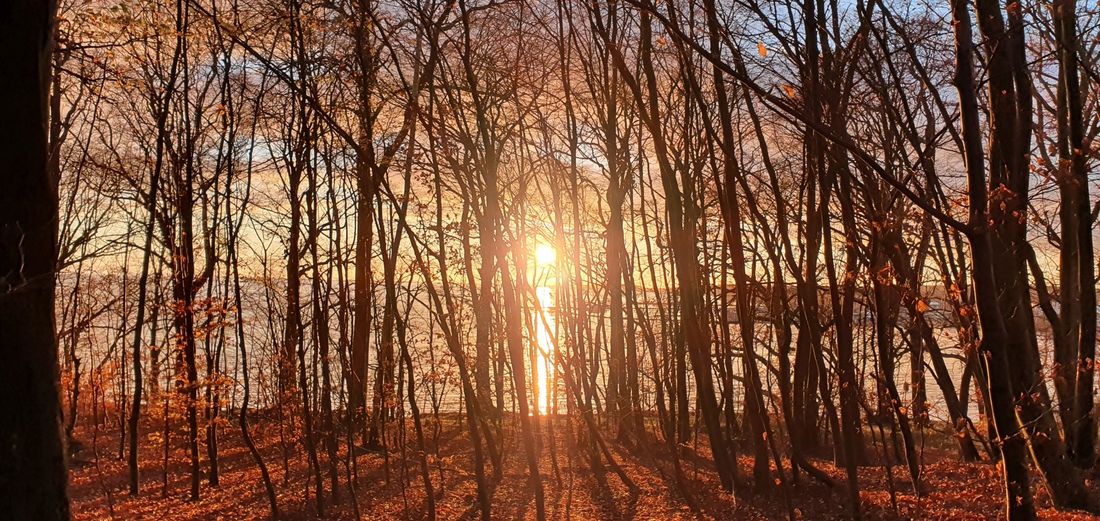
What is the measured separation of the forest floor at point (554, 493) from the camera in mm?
7473

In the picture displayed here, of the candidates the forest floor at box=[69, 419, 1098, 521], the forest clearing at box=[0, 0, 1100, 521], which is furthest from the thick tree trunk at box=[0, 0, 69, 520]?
the forest floor at box=[69, 419, 1098, 521]

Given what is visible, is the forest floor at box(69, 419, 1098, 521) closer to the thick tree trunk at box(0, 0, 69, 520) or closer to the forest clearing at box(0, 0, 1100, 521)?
the forest clearing at box(0, 0, 1100, 521)

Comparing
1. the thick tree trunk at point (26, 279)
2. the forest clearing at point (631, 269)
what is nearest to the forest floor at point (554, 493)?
the forest clearing at point (631, 269)

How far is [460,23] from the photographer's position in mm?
9578

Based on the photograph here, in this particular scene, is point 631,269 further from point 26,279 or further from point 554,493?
point 26,279

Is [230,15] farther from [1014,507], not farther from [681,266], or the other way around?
[1014,507]

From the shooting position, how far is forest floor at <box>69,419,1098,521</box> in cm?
747

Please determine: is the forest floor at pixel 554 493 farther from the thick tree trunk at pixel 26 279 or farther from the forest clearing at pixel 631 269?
the thick tree trunk at pixel 26 279

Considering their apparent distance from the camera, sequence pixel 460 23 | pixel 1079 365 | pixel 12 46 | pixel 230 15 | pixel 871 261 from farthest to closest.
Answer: pixel 460 23 → pixel 230 15 → pixel 1079 365 → pixel 871 261 → pixel 12 46

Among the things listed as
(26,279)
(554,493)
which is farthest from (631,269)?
(26,279)

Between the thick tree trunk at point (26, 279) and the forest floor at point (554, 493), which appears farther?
the forest floor at point (554, 493)

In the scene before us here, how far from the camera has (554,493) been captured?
32.0 ft

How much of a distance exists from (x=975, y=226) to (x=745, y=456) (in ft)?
25.9

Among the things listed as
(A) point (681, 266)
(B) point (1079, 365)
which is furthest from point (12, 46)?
(B) point (1079, 365)
